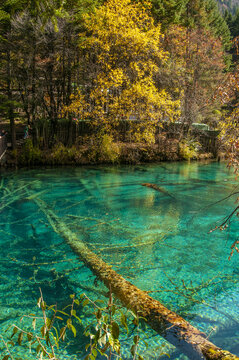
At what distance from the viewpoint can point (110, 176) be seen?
1625 centimetres

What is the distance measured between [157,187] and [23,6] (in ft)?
37.6

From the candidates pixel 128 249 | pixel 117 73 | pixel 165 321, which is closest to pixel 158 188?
pixel 128 249

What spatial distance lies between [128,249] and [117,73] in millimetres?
13325

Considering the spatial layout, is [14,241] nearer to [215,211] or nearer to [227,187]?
[215,211]

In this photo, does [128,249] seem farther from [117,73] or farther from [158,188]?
[117,73]

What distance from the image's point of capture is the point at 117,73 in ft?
58.9

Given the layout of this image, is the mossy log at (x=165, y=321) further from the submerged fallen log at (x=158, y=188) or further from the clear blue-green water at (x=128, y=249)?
the submerged fallen log at (x=158, y=188)

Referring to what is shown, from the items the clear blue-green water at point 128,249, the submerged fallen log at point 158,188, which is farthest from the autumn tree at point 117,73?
the clear blue-green water at point 128,249

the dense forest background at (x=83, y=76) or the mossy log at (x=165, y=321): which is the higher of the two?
the dense forest background at (x=83, y=76)

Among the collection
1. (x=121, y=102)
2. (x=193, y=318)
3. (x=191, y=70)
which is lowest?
(x=193, y=318)

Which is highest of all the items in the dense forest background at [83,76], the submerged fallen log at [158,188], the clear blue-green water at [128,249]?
the dense forest background at [83,76]

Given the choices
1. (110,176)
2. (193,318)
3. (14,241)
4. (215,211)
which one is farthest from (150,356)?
(110,176)

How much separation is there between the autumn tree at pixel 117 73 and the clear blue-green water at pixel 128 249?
598cm

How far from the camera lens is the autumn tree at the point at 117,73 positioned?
17875 millimetres
